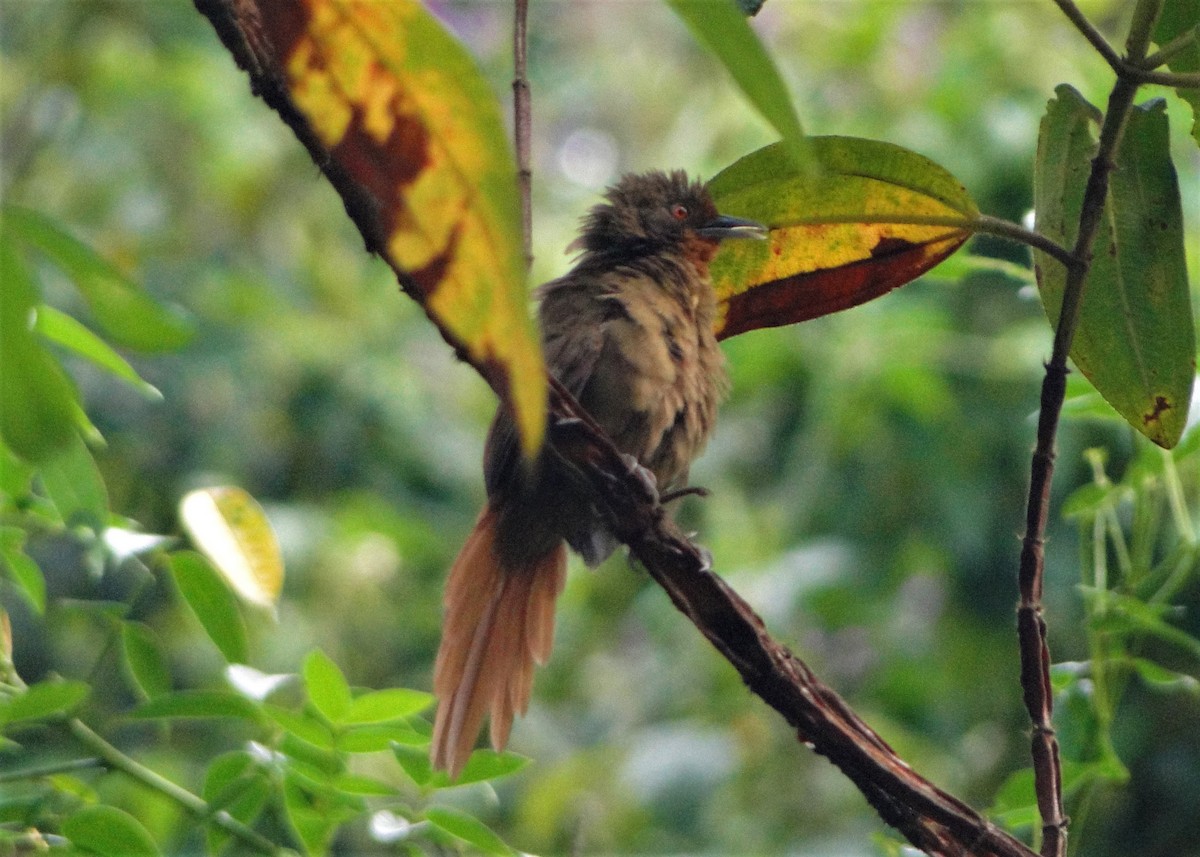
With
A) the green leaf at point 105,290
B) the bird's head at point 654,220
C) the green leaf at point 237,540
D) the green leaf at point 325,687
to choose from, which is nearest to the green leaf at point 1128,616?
the green leaf at point 325,687

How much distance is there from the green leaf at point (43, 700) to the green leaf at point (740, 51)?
90 cm

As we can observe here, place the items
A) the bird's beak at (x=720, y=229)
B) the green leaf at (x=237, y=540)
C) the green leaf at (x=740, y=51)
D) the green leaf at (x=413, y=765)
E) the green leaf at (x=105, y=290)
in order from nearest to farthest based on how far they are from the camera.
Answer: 1. the green leaf at (x=740, y=51)
2. the green leaf at (x=105, y=290)
3. the green leaf at (x=413, y=765)
4. the green leaf at (x=237, y=540)
5. the bird's beak at (x=720, y=229)

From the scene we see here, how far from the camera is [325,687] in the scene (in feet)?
4.49

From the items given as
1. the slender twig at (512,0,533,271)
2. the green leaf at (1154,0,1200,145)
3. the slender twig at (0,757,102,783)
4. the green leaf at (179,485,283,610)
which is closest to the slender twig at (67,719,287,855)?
the slender twig at (0,757,102,783)

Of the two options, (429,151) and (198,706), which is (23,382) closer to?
(429,151)

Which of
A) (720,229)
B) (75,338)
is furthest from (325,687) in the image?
(720,229)

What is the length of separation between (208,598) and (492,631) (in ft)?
4.25

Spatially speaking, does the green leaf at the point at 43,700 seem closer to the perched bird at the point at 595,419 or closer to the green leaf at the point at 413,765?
the green leaf at the point at 413,765

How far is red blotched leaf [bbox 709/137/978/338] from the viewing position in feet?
4.79

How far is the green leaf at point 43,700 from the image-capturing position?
4.10 feet

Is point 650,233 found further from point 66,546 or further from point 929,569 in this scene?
point 66,546

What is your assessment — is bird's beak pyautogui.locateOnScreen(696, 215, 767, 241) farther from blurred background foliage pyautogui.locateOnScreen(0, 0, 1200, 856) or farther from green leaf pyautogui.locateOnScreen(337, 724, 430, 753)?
green leaf pyautogui.locateOnScreen(337, 724, 430, 753)

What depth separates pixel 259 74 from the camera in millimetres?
1168

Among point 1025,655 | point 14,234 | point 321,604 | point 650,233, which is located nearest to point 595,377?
point 650,233
